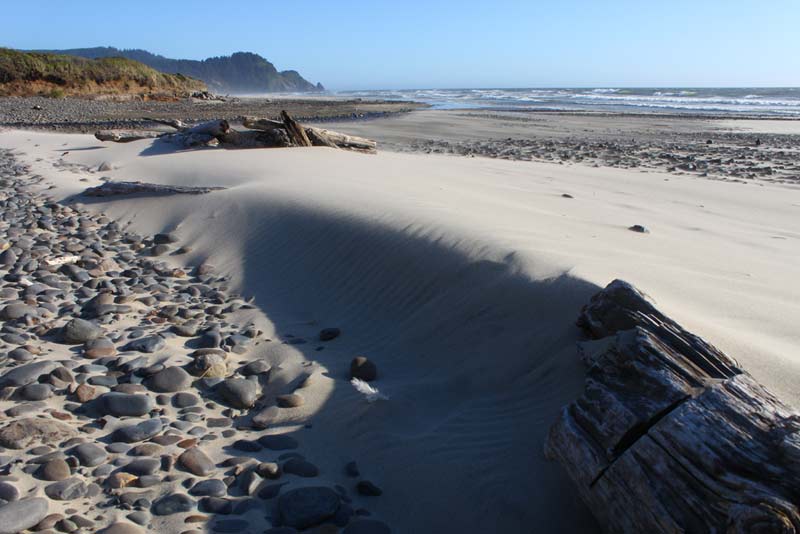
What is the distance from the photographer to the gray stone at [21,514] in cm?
213

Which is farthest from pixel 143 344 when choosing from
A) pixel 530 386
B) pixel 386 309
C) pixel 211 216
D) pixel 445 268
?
pixel 211 216

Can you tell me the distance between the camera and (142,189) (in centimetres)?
803

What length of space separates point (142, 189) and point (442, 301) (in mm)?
5744

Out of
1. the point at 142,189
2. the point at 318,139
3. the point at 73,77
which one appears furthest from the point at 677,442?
the point at 73,77

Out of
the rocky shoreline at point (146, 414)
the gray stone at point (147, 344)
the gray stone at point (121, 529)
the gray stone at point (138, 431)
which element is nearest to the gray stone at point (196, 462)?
the rocky shoreline at point (146, 414)

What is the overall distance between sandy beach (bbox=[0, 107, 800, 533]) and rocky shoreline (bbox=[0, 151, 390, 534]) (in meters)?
0.03

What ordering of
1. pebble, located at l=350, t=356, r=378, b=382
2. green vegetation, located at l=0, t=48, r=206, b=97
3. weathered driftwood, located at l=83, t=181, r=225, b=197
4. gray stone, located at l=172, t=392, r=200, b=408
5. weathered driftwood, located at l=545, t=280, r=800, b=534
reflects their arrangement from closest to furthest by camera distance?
1. weathered driftwood, located at l=545, t=280, r=800, b=534
2. gray stone, located at l=172, t=392, r=200, b=408
3. pebble, located at l=350, t=356, r=378, b=382
4. weathered driftwood, located at l=83, t=181, r=225, b=197
5. green vegetation, located at l=0, t=48, r=206, b=97

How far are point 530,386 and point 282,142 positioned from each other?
9.65m

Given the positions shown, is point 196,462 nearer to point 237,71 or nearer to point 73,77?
point 73,77

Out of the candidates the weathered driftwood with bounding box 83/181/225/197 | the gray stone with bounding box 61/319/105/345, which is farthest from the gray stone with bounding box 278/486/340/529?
the weathered driftwood with bounding box 83/181/225/197

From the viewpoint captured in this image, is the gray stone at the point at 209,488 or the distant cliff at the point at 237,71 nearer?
the gray stone at the point at 209,488

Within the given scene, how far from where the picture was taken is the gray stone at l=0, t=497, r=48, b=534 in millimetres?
2131

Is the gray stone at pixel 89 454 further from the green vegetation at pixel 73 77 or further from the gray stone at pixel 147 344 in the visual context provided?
the green vegetation at pixel 73 77

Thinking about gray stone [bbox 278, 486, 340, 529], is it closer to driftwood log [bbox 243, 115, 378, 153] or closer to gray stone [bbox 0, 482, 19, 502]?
gray stone [bbox 0, 482, 19, 502]
